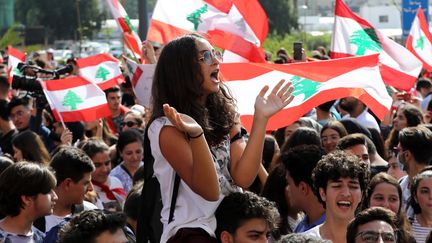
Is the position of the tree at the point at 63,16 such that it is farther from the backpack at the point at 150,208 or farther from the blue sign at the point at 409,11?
the backpack at the point at 150,208

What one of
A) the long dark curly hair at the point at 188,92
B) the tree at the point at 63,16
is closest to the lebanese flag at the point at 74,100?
the long dark curly hair at the point at 188,92

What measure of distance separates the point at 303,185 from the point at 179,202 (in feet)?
6.12

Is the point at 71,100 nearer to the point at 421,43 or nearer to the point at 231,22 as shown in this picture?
the point at 231,22

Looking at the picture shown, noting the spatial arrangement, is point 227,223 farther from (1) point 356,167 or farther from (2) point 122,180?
(2) point 122,180

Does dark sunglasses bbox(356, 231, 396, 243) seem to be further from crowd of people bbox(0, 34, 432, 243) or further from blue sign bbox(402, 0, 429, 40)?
blue sign bbox(402, 0, 429, 40)

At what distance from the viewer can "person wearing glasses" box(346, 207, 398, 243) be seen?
20.3 ft

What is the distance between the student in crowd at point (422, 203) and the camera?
7840 millimetres

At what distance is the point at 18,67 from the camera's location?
590 inches

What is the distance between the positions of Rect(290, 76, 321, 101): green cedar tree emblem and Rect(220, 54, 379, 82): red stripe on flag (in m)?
0.03

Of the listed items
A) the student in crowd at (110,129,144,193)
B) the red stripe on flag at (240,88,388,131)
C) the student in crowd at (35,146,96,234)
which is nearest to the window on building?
the student in crowd at (110,129,144,193)

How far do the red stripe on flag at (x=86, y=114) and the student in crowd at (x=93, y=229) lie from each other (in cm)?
633

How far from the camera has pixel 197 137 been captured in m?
5.16

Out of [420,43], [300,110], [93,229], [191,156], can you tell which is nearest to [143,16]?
[420,43]

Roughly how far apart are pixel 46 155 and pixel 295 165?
12.1 feet
